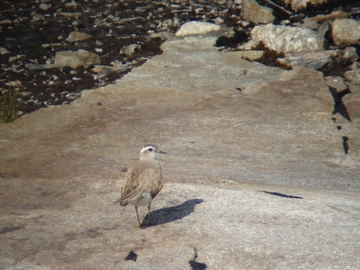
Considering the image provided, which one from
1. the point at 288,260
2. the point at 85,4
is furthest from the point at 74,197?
the point at 85,4

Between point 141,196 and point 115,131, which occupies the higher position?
point 141,196

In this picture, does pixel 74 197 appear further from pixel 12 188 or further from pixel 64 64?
pixel 64 64

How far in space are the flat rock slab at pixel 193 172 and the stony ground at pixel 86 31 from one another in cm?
100

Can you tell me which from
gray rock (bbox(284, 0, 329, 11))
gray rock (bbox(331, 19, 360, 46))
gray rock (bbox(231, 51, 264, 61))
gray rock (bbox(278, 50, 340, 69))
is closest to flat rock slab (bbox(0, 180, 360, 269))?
gray rock (bbox(278, 50, 340, 69))

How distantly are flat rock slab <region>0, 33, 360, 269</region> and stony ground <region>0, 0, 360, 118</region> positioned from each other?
3.27 feet

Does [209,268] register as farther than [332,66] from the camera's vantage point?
No

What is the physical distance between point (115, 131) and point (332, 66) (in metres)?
5.35

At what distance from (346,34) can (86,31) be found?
596 cm

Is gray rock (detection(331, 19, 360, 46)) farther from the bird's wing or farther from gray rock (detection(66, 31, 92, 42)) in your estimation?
the bird's wing

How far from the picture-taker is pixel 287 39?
13.5m

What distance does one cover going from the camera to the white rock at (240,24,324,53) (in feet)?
43.7

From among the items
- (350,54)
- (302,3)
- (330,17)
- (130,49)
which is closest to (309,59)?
(350,54)

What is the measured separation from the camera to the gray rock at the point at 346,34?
13516mm

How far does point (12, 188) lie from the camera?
7688 mm
